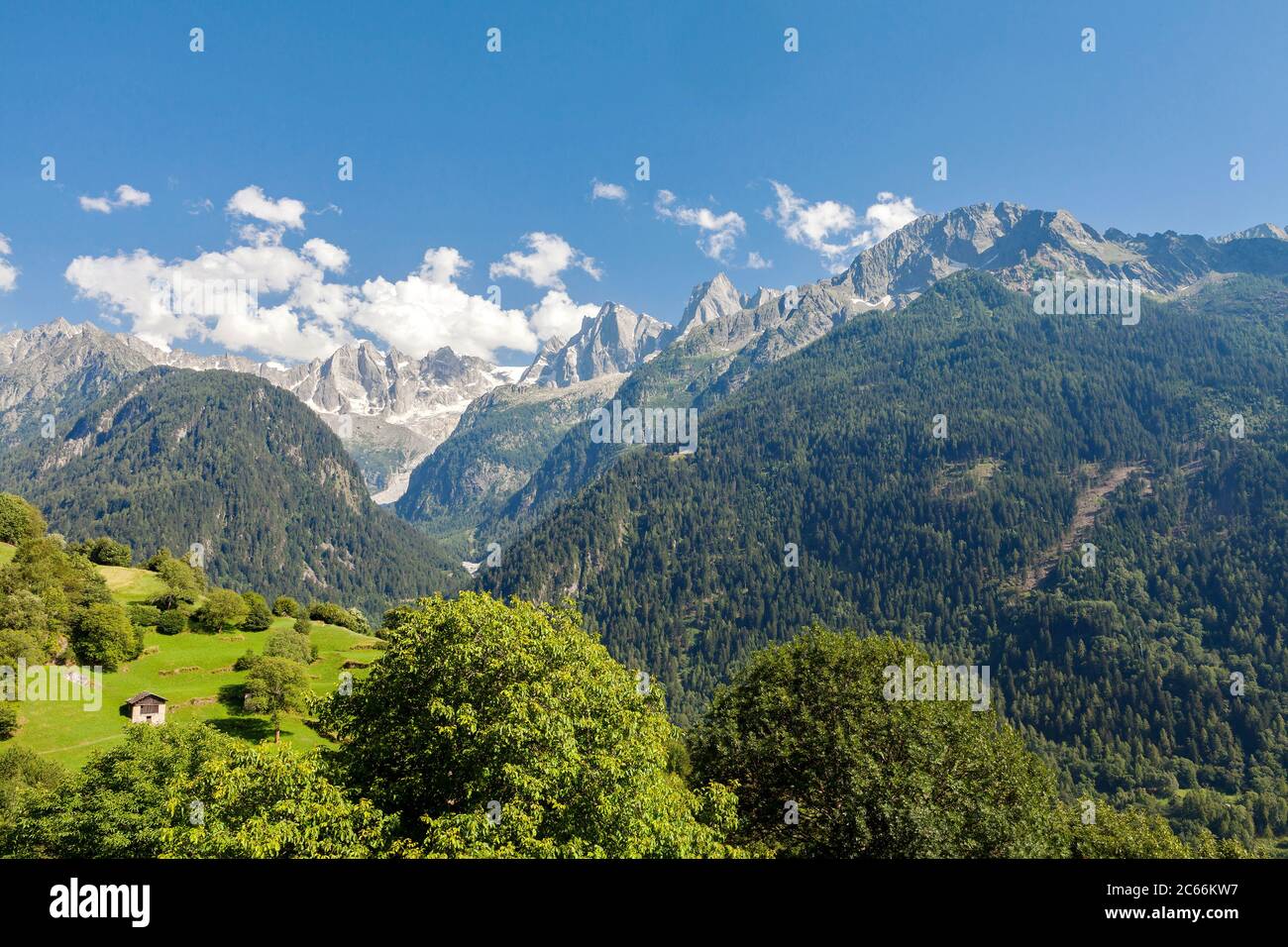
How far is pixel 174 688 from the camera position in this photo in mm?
73750

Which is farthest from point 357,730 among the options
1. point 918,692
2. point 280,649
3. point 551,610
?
point 280,649

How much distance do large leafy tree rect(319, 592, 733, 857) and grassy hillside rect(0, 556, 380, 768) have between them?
119 feet

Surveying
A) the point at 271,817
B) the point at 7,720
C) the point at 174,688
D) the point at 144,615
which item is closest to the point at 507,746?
the point at 271,817

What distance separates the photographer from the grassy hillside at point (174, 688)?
58688 mm

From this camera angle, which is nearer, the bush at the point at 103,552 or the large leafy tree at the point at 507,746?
the large leafy tree at the point at 507,746

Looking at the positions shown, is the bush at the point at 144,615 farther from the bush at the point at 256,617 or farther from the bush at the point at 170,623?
the bush at the point at 256,617

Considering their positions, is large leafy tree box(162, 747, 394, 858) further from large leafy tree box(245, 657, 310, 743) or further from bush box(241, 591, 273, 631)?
bush box(241, 591, 273, 631)

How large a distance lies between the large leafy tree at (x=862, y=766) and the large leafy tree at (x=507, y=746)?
7.69 metres

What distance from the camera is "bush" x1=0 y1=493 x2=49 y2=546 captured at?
305 feet

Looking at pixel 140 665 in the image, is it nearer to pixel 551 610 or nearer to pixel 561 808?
pixel 551 610

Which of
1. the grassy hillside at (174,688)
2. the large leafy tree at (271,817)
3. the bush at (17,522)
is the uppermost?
the bush at (17,522)

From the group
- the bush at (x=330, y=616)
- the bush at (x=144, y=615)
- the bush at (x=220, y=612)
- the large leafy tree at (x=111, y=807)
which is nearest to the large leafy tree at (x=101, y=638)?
the bush at (x=144, y=615)

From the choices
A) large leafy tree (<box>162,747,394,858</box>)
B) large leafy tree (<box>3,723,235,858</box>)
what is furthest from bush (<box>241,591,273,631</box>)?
large leafy tree (<box>162,747,394,858</box>)
